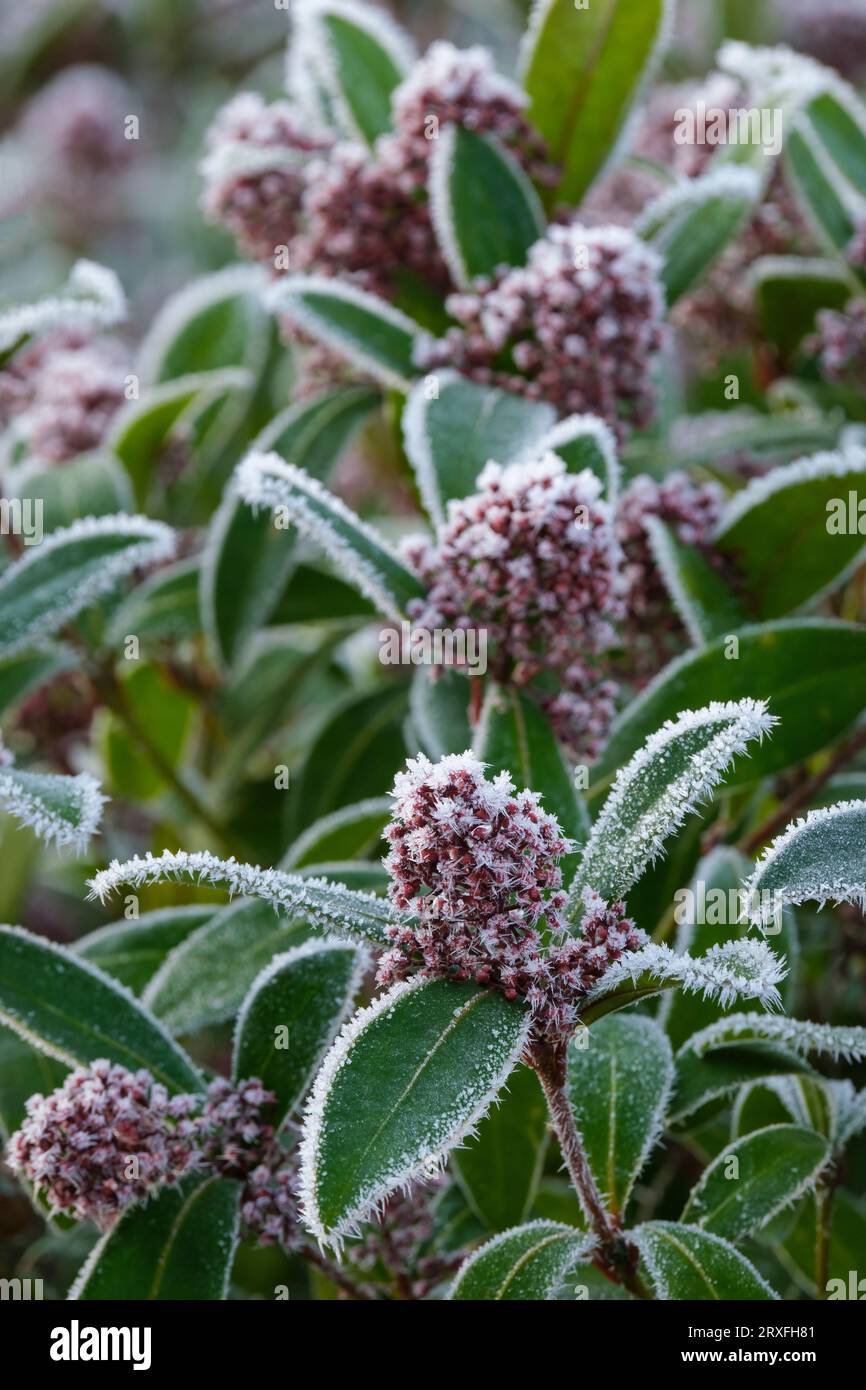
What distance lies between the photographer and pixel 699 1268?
1.10m

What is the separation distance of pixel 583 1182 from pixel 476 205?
3.22ft

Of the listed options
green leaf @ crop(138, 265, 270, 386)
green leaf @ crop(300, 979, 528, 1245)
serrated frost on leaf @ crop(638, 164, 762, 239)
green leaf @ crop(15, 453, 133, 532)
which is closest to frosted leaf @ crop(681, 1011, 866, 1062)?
green leaf @ crop(300, 979, 528, 1245)

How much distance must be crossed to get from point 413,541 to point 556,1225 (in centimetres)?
59

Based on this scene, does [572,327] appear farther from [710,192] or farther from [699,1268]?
[699,1268]

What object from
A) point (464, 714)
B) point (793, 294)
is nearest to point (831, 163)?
point (793, 294)

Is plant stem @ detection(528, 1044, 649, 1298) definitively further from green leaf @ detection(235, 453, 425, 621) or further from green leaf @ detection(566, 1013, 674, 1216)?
green leaf @ detection(235, 453, 425, 621)

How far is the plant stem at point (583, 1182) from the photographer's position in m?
1.02

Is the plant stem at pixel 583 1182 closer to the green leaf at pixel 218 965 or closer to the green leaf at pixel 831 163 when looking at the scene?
the green leaf at pixel 218 965

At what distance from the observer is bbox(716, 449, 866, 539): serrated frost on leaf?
1.44 metres

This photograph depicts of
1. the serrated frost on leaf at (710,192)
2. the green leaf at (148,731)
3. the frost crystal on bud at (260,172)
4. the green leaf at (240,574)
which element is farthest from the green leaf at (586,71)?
the green leaf at (148,731)

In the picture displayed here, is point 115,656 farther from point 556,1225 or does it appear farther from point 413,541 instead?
point 556,1225

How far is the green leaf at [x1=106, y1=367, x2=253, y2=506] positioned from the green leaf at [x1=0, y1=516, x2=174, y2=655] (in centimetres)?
45

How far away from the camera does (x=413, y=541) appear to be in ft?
4.42
